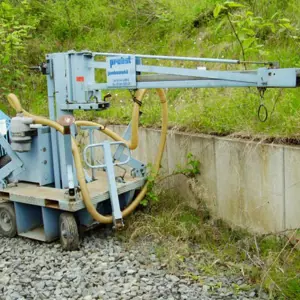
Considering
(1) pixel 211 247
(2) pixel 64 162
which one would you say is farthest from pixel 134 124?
(1) pixel 211 247

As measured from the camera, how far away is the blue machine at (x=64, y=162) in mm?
4910

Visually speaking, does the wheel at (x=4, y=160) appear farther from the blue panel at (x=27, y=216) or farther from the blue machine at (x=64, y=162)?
the blue panel at (x=27, y=216)

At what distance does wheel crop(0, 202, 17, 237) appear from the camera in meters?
5.62

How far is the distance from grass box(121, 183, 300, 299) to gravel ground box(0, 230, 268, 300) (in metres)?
0.13

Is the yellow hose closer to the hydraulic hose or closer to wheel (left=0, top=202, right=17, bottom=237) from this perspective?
the hydraulic hose

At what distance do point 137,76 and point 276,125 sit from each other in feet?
4.88

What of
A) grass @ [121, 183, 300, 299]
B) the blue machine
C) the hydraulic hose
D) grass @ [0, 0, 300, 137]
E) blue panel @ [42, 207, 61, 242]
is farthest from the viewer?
grass @ [0, 0, 300, 137]

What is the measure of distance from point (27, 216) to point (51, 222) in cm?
42

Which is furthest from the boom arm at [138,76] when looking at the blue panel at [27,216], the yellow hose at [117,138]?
the blue panel at [27,216]

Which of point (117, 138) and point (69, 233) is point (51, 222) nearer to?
point (69, 233)

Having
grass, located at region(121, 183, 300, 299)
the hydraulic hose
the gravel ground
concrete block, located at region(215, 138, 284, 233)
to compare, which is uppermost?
the hydraulic hose

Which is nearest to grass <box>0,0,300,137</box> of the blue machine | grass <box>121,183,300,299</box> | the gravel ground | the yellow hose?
the yellow hose

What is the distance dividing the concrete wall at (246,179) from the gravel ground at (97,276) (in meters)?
0.85

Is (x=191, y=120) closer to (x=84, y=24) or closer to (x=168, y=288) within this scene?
(x=168, y=288)
